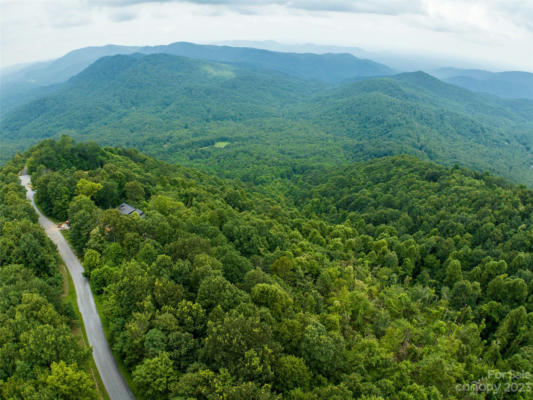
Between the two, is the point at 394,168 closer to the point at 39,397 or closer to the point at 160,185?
the point at 160,185

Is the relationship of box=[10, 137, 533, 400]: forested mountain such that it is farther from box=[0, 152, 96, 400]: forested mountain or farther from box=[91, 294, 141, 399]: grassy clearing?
box=[0, 152, 96, 400]: forested mountain

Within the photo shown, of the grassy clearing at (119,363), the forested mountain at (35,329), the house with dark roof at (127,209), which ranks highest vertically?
the house with dark roof at (127,209)

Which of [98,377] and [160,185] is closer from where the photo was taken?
[98,377]

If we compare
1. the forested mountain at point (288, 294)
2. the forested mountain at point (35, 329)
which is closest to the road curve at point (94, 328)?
the forested mountain at point (35, 329)

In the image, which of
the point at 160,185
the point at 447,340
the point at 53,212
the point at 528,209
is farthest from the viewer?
the point at 528,209

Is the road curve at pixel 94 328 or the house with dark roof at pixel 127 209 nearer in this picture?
the road curve at pixel 94 328

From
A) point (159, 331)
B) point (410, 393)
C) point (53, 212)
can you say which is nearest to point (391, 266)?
point (410, 393)

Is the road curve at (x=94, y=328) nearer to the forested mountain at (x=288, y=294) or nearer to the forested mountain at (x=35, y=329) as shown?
the forested mountain at (x=35, y=329)
